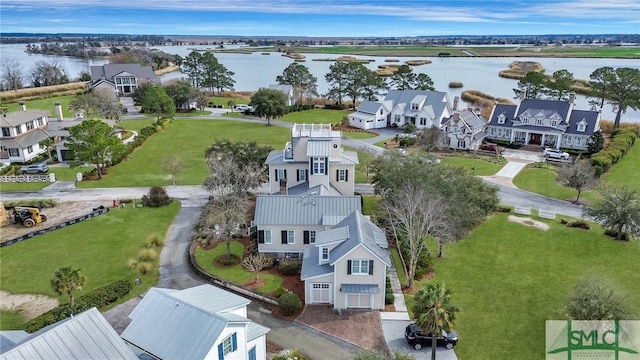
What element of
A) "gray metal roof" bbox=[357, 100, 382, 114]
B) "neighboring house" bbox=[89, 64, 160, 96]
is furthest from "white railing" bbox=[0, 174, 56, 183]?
"neighboring house" bbox=[89, 64, 160, 96]

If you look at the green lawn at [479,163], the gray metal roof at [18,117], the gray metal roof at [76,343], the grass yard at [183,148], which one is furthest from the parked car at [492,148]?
the gray metal roof at [18,117]

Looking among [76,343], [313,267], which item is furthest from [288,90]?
[76,343]

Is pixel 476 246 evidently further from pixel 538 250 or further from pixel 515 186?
pixel 515 186

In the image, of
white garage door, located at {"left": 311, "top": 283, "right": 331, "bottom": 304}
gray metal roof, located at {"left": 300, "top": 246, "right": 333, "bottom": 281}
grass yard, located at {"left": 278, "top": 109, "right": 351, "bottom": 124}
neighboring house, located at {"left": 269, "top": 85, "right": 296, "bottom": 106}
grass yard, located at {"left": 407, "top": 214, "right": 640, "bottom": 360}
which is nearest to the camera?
grass yard, located at {"left": 407, "top": 214, "right": 640, "bottom": 360}

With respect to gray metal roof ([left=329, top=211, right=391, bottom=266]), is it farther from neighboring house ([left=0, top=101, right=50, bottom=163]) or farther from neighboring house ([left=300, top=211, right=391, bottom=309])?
neighboring house ([left=0, top=101, right=50, bottom=163])

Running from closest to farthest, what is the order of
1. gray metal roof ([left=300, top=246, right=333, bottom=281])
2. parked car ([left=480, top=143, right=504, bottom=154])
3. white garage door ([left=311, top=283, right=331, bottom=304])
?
gray metal roof ([left=300, top=246, right=333, bottom=281]) < white garage door ([left=311, top=283, right=331, bottom=304]) < parked car ([left=480, top=143, right=504, bottom=154])

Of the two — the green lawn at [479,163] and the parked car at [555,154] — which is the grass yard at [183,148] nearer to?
the green lawn at [479,163]

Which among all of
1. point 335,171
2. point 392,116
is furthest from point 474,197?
point 392,116

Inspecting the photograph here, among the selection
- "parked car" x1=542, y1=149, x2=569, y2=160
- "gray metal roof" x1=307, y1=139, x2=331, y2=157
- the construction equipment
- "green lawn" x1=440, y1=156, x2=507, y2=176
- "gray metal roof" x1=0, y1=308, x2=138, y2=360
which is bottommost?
the construction equipment
